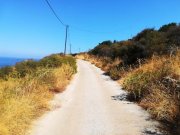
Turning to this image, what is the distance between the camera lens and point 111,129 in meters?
9.52

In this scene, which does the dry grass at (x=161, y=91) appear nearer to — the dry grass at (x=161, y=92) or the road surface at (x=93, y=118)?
the dry grass at (x=161, y=92)

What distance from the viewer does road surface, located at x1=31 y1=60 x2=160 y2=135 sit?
9344 mm

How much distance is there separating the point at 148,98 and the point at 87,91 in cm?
520

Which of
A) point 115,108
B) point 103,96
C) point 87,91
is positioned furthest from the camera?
point 87,91

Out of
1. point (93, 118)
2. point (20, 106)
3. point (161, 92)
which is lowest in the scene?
point (93, 118)

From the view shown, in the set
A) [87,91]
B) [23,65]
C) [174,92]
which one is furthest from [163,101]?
[23,65]

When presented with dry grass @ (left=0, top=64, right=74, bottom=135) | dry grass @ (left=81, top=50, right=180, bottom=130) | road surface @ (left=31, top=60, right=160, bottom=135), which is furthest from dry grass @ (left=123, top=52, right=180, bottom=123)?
dry grass @ (left=0, top=64, right=74, bottom=135)

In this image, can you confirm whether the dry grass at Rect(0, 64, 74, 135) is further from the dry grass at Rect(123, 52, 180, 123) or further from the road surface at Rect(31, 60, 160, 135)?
the dry grass at Rect(123, 52, 180, 123)

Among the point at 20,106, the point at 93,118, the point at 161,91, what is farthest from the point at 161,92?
the point at 20,106

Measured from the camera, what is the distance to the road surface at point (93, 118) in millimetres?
9344

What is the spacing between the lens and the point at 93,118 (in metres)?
10.9

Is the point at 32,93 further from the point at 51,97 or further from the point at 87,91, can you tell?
the point at 87,91

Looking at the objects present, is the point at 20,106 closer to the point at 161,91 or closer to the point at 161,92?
the point at 161,92

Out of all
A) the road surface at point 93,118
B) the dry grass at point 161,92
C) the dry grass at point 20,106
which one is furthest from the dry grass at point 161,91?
the dry grass at point 20,106
